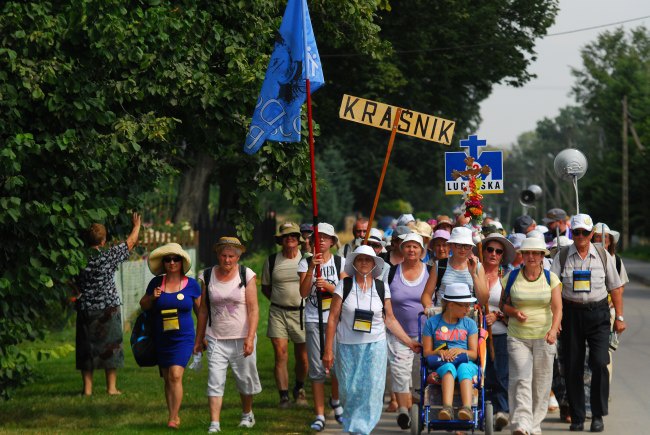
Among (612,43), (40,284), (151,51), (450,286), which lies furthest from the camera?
(612,43)

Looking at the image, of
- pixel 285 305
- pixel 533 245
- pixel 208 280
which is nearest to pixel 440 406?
pixel 533 245

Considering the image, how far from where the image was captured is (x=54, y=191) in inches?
435

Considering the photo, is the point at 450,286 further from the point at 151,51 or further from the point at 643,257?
the point at 643,257

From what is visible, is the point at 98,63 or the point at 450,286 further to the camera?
the point at 98,63

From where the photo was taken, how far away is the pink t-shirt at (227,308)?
11.1 metres

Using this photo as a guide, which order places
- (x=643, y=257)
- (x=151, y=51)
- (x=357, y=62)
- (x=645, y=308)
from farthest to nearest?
1. (x=643, y=257)
2. (x=357, y=62)
3. (x=645, y=308)
4. (x=151, y=51)

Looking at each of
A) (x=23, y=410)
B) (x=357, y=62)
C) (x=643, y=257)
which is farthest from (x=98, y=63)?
(x=643, y=257)

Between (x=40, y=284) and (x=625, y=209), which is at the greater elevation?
(x=625, y=209)

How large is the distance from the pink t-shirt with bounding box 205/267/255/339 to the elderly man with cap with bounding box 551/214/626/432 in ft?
9.19

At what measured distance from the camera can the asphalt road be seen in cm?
1124

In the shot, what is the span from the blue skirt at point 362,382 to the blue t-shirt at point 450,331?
1.41ft

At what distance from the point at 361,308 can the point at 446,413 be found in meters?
1.06

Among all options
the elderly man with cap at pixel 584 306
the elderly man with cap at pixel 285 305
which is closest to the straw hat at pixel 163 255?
the elderly man with cap at pixel 285 305

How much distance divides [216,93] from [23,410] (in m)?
3.62
